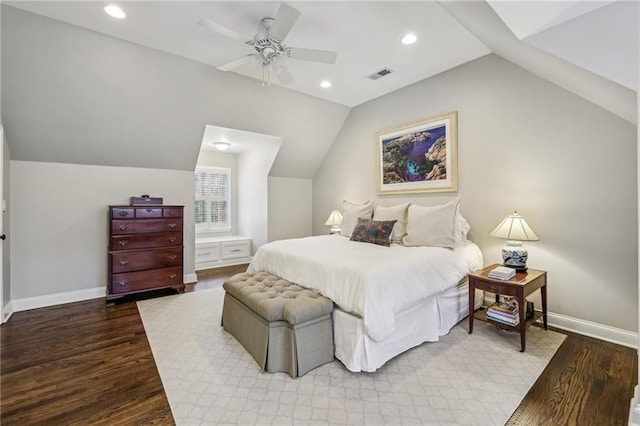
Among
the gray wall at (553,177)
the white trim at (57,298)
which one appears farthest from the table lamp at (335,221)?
the white trim at (57,298)

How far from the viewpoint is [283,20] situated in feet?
7.01

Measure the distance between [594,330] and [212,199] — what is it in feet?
20.8

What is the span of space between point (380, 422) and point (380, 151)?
3.67 meters

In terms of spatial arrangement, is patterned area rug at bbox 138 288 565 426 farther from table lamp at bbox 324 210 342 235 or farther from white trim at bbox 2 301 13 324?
table lamp at bbox 324 210 342 235

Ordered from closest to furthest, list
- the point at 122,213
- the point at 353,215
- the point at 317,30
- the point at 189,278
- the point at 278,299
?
1. the point at 278,299
2. the point at 317,30
3. the point at 122,213
4. the point at 353,215
5. the point at 189,278

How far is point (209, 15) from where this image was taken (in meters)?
2.49

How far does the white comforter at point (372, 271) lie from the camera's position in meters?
2.10

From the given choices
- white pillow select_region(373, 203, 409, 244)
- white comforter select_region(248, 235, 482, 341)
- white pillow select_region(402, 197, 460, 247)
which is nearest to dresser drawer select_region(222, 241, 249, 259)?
white comforter select_region(248, 235, 482, 341)

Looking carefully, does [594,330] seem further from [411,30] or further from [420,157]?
[411,30]

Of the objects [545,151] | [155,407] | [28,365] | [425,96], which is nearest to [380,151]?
[425,96]

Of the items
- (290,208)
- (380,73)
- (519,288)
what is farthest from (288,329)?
(290,208)

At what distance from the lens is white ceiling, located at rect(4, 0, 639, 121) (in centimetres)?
131

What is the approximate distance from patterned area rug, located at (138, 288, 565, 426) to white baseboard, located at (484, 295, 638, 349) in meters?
0.24

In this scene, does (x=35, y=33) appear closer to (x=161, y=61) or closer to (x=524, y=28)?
(x=161, y=61)
